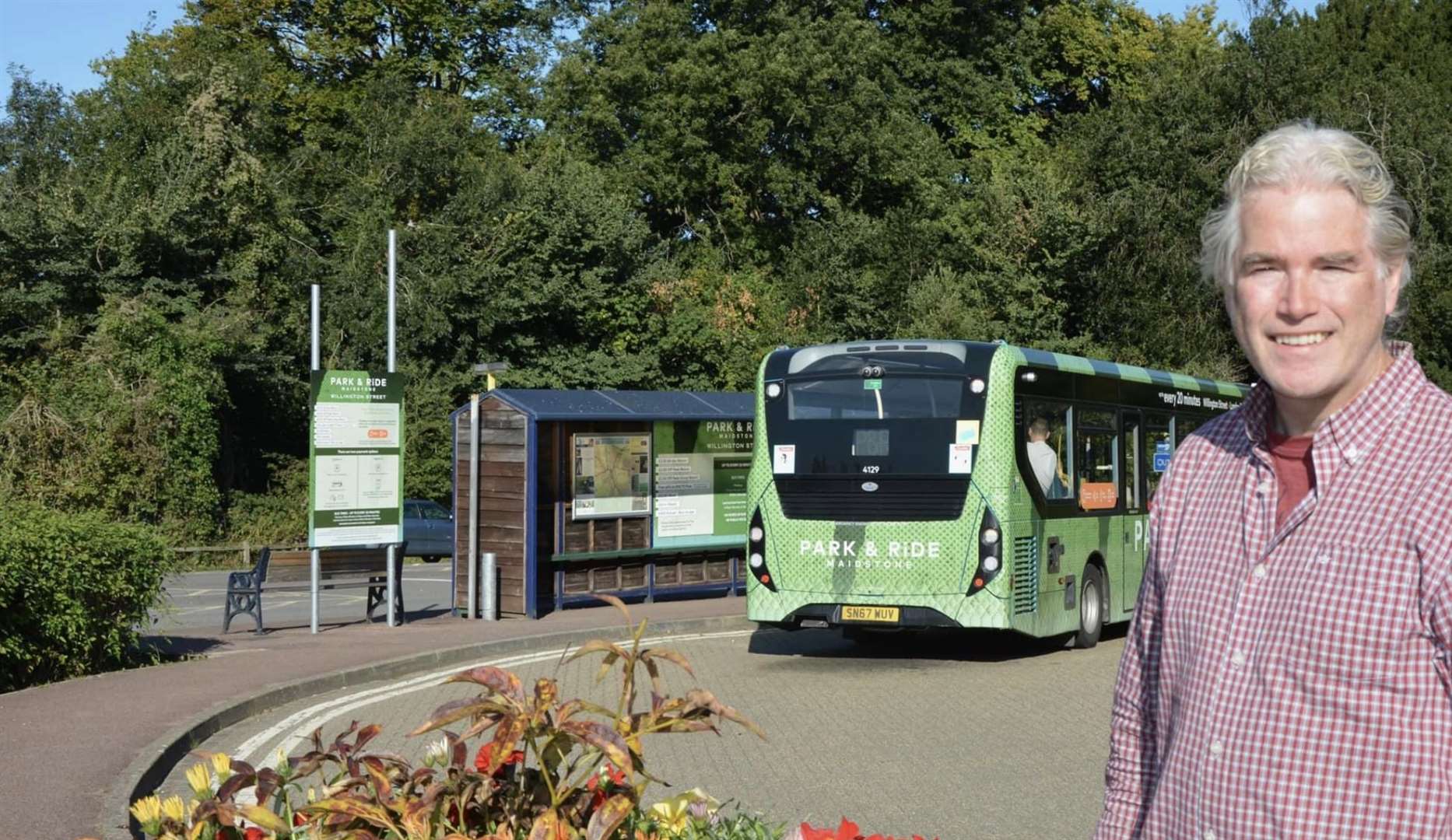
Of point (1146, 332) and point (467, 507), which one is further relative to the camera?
point (1146, 332)

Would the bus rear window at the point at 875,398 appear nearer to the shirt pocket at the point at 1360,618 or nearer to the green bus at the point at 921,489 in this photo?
the green bus at the point at 921,489

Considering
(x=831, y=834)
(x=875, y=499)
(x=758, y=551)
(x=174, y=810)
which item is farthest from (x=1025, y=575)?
(x=174, y=810)

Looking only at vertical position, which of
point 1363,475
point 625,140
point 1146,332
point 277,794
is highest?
point 625,140

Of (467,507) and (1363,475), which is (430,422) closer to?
(467,507)

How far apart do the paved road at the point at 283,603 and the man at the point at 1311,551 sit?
16522 millimetres

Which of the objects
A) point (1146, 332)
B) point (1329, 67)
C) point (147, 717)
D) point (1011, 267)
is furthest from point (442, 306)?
point (147, 717)

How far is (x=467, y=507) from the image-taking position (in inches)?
818

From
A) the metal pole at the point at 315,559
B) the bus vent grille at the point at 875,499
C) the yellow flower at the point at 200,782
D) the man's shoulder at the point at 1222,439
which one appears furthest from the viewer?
the metal pole at the point at 315,559

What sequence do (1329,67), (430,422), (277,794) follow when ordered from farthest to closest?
1. (1329,67)
2. (430,422)
3. (277,794)

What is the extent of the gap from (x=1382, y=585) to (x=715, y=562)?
20.9m

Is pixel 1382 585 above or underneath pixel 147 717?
above

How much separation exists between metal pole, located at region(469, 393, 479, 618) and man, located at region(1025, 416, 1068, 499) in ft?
24.2

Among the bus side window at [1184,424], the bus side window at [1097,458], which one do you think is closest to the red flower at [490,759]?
the bus side window at [1097,458]

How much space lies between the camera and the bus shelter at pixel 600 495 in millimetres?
20453
